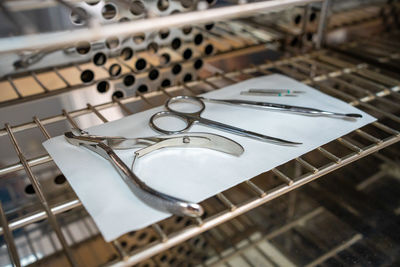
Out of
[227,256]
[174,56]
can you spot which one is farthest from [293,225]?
[174,56]

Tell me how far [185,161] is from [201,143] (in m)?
0.03

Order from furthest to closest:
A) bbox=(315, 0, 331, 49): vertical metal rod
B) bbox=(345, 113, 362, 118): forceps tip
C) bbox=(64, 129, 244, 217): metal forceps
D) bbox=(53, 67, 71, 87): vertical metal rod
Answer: bbox=(315, 0, 331, 49): vertical metal rod, bbox=(53, 67, 71, 87): vertical metal rod, bbox=(345, 113, 362, 118): forceps tip, bbox=(64, 129, 244, 217): metal forceps

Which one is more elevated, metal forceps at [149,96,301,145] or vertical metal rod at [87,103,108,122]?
metal forceps at [149,96,301,145]

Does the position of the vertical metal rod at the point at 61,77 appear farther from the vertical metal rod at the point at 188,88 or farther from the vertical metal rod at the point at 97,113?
the vertical metal rod at the point at 188,88

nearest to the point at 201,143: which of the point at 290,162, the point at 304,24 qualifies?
the point at 290,162

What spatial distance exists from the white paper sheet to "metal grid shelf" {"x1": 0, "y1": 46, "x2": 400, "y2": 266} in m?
0.01

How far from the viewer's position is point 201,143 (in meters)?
0.48

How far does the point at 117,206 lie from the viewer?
394mm

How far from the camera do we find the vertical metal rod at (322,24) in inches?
32.8

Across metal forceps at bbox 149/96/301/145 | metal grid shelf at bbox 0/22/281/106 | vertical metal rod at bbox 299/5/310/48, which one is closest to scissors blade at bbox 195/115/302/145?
metal forceps at bbox 149/96/301/145

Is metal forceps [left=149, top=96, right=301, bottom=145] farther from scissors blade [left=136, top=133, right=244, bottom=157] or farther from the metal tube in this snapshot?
the metal tube

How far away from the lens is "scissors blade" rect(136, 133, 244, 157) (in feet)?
1.53

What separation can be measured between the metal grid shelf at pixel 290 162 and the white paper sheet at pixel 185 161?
0.01 metres

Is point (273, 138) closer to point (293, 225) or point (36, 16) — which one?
point (293, 225)
